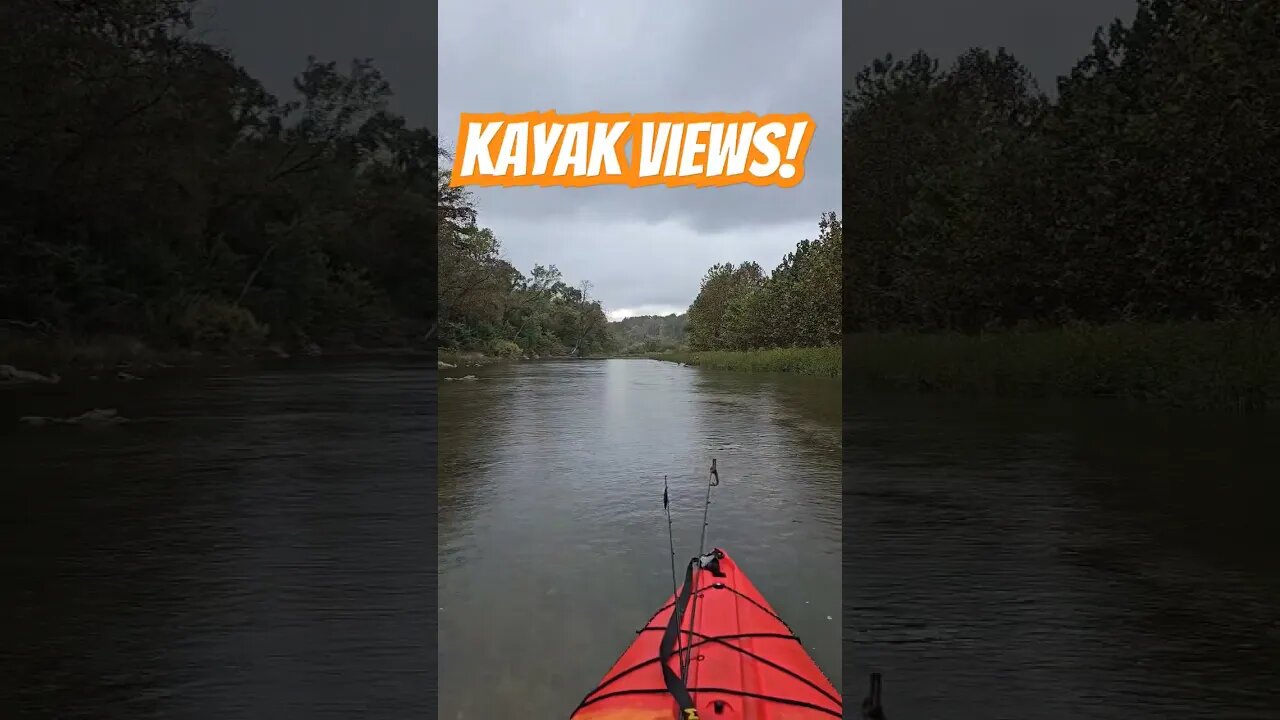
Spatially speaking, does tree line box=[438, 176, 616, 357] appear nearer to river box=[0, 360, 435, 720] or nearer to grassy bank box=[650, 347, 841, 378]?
grassy bank box=[650, 347, 841, 378]

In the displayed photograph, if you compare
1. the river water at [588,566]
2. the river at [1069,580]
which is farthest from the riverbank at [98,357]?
the river at [1069,580]

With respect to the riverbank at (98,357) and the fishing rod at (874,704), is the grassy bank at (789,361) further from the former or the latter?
the fishing rod at (874,704)

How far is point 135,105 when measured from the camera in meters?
39.9

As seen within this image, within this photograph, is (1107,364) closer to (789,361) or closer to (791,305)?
(789,361)

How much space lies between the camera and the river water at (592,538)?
6066 millimetres

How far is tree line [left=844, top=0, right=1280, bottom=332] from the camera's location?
74.3ft

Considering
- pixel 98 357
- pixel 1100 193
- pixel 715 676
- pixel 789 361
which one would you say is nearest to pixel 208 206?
pixel 98 357

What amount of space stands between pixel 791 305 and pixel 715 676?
59.2 m

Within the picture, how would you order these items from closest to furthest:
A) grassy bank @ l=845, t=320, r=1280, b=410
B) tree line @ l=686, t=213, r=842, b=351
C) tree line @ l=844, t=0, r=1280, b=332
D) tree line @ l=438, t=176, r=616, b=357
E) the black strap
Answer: the black strap < grassy bank @ l=845, t=320, r=1280, b=410 < tree line @ l=844, t=0, r=1280, b=332 < tree line @ l=686, t=213, r=842, b=351 < tree line @ l=438, t=176, r=616, b=357

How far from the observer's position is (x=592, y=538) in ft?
31.9

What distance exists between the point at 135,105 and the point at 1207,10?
3950 cm

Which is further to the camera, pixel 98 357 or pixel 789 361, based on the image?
pixel 789 361

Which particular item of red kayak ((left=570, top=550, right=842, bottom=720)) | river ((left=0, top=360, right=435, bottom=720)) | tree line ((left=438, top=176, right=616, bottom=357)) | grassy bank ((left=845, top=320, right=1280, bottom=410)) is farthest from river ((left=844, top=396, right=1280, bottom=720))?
tree line ((left=438, top=176, right=616, bottom=357))

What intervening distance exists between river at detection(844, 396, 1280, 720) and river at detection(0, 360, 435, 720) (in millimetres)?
3387
